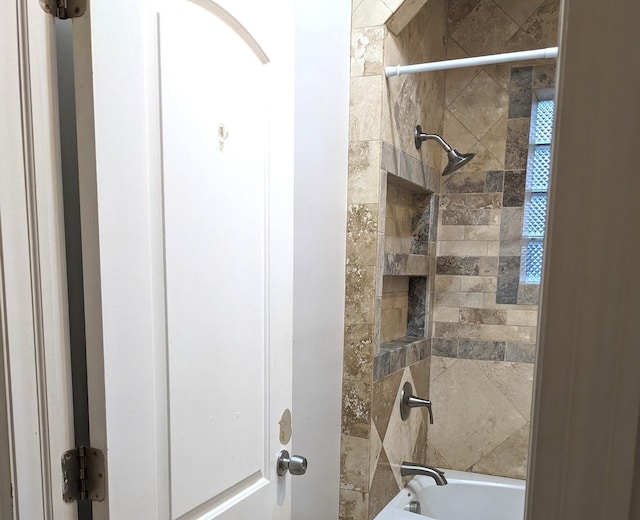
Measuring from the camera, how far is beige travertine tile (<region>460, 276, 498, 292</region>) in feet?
7.50

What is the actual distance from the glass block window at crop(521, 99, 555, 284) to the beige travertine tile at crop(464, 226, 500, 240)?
0.45 ft

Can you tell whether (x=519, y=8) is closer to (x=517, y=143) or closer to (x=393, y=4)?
(x=517, y=143)

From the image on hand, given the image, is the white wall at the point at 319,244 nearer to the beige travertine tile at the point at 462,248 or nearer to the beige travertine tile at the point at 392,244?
the beige travertine tile at the point at 392,244

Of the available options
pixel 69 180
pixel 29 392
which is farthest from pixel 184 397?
pixel 69 180

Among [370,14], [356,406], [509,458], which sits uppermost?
[370,14]

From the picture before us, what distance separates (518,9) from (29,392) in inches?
100

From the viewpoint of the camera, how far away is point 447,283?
2383 millimetres

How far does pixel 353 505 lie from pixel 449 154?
1.48 meters

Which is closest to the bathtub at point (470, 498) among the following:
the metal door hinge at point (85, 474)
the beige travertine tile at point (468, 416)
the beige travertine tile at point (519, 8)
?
the beige travertine tile at point (468, 416)

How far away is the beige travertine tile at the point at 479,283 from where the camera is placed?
2287 millimetres

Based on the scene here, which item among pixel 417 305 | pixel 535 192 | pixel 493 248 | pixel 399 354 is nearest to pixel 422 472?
pixel 399 354

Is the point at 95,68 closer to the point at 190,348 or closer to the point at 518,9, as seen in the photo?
the point at 190,348

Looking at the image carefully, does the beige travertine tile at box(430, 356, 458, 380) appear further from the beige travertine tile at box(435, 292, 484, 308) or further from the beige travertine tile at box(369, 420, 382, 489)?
the beige travertine tile at box(369, 420, 382, 489)

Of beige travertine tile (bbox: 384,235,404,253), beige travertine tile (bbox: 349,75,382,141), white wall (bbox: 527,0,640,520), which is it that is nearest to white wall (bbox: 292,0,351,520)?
beige travertine tile (bbox: 349,75,382,141)
